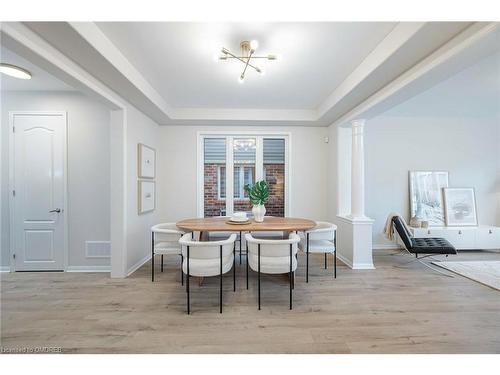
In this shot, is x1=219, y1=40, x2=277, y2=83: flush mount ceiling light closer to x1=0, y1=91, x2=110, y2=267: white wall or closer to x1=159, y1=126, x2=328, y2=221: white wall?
x1=159, y1=126, x2=328, y2=221: white wall

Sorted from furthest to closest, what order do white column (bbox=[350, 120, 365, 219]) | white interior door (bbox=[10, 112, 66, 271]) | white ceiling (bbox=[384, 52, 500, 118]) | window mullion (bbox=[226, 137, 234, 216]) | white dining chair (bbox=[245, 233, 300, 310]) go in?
window mullion (bbox=[226, 137, 234, 216]) → white column (bbox=[350, 120, 365, 219]) → white interior door (bbox=[10, 112, 66, 271]) → white ceiling (bbox=[384, 52, 500, 118]) → white dining chair (bbox=[245, 233, 300, 310])

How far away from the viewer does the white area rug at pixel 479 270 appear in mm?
2804

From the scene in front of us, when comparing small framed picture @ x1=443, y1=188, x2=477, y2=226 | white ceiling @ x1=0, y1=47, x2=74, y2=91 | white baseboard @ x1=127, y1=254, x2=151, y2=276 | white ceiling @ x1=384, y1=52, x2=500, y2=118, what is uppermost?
white ceiling @ x1=384, y1=52, x2=500, y2=118

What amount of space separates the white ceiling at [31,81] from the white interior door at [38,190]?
1.13 feet

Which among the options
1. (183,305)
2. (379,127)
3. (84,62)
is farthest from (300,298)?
(379,127)

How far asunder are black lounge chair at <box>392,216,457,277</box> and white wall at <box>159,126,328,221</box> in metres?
1.28

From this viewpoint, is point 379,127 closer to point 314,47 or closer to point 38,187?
point 314,47

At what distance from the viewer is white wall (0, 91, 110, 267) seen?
3158 mm

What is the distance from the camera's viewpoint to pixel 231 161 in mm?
4406

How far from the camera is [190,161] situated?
4305 millimetres

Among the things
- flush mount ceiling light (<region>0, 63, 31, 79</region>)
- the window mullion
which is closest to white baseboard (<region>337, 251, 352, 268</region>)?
the window mullion

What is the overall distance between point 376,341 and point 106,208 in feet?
11.8

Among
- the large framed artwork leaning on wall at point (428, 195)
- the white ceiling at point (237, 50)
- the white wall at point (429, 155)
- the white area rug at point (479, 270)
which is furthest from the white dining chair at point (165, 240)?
the large framed artwork leaning on wall at point (428, 195)

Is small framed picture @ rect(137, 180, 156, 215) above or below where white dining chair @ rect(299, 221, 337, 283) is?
above
